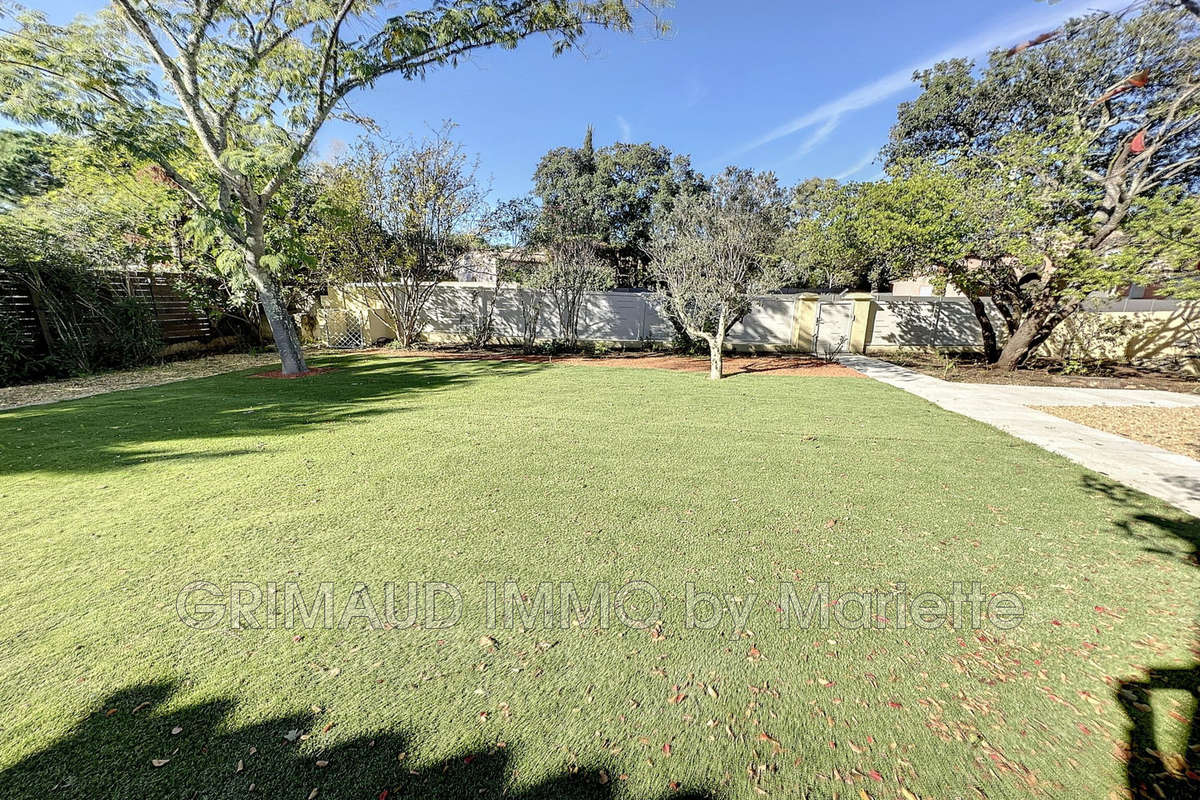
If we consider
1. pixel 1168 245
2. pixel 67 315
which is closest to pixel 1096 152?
pixel 1168 245

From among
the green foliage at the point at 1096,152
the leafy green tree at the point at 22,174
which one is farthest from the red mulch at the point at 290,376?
the green foliage at the point at 1096,152

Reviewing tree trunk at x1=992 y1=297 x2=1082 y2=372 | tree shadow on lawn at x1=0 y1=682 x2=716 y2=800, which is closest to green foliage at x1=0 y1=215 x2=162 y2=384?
tree shadow on lawn at x1=0 y1=682 x2=716 y2=800

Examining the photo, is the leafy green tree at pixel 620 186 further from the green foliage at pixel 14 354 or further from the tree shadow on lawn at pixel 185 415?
the green foliage at pixel 14 354

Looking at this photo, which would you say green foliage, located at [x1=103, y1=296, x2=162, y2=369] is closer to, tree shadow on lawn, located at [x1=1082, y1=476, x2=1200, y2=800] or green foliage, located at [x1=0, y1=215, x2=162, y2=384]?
green foliage, located at [x1=0, y1=215, x2=162, y2=384]

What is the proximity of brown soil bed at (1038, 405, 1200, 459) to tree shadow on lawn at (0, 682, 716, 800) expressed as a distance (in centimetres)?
740

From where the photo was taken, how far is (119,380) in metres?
7.56

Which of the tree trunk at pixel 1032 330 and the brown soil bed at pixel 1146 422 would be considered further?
the tree trunk at pixel 1032 330

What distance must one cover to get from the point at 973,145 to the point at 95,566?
25.2 m

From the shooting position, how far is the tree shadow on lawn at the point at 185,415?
385 centimetres

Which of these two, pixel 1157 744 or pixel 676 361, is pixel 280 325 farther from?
pixel 1157 744

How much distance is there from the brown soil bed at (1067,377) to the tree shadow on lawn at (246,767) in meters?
11.0

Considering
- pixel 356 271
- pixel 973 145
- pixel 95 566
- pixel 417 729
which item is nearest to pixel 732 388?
pixel 417 729

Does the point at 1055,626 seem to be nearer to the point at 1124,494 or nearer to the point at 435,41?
the point at 1124,494

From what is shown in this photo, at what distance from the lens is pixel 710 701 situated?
63.6 inches
